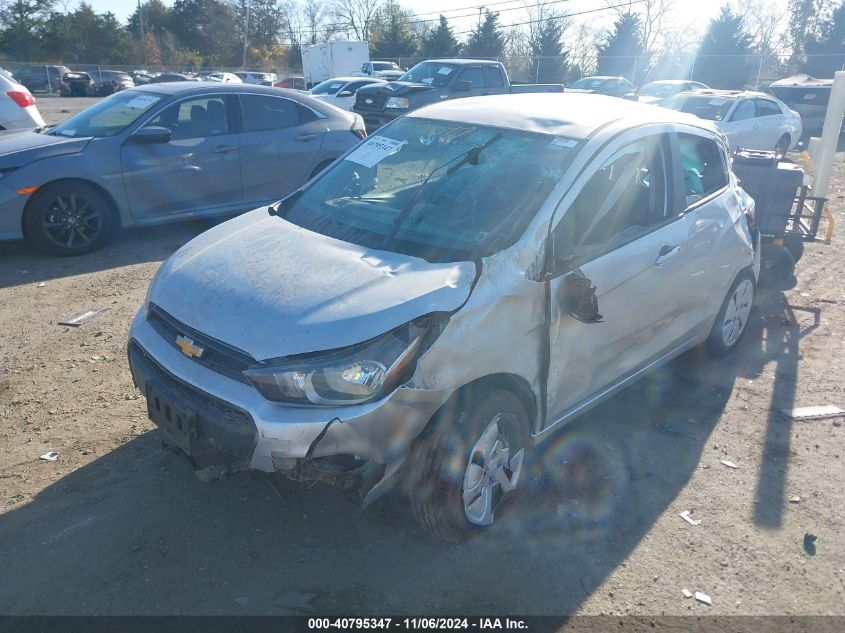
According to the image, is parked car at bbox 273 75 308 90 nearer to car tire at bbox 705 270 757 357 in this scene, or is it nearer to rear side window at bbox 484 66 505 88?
rear side window at bbox 484 66 505 88

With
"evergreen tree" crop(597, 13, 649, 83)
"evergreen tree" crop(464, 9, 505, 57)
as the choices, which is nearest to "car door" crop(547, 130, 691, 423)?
"evergreen tree" crop(597, 13, 649, 83)

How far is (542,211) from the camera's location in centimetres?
330

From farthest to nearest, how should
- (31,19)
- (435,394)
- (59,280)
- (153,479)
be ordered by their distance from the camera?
1. (31,19)
2. (59,280)
3. (153,479)
4. (435,394)

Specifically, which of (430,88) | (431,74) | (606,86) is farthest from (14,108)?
(606,86)

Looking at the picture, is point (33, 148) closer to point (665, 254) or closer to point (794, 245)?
point (665, 254)

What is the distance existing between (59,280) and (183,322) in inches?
162

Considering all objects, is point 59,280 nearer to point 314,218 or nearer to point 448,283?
point 314,218

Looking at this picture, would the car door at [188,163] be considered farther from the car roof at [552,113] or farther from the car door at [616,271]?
the car door at [616,271]

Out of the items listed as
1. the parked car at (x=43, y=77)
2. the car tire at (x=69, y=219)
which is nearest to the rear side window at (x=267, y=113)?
the car tire at (x=69, y=219)

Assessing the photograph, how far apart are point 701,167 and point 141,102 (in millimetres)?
5761

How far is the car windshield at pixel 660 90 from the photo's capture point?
62.5 ft

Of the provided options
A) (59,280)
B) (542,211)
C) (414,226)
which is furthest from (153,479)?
(59,280)

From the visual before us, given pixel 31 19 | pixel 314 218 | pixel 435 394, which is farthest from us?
pixel 31 19

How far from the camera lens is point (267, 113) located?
26.8 feet
